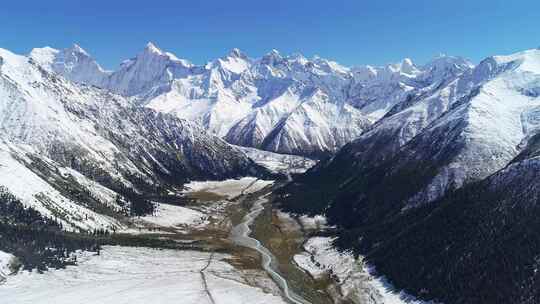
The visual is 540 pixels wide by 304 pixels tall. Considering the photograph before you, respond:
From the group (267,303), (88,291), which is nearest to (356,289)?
(267,303)

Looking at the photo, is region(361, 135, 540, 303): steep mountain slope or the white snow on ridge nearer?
region(361, 135, 540, 303): steep mountain slope

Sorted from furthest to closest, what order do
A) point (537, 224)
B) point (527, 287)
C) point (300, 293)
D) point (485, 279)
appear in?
point (300, 293) → point (537, 224) → point (485, 279) → point (527, 287)

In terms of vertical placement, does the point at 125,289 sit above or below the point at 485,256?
below

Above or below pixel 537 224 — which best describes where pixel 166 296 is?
below

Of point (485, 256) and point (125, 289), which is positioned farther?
point (125, 289)

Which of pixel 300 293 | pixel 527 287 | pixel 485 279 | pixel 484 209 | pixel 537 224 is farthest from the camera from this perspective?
pixel 484 209

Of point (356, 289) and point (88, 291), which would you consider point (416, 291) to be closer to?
point (356, 289)

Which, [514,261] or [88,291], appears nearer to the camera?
[514,261]

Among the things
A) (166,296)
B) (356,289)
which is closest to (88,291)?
(166,296)

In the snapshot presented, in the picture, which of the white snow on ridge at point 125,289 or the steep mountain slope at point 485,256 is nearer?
the steep mountain slope at point 485,256

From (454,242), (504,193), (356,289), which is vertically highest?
(504,193)
